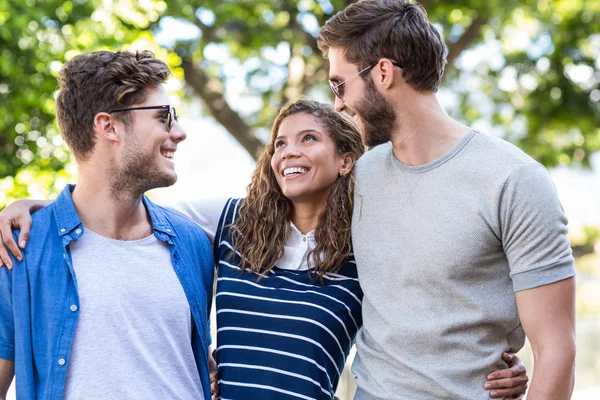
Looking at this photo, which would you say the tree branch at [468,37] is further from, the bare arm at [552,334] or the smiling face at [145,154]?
the bare arm at [552,334]

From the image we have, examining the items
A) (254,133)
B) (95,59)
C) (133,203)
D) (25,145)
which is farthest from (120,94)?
(254,133)

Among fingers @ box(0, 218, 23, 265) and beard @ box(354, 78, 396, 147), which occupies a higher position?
beard @ box(354, 78, 396, 147)

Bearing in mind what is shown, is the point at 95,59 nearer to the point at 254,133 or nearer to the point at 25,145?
the point at 25,145

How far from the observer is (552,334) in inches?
Answer: 87.0

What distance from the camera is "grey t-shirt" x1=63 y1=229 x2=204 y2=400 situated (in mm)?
2344

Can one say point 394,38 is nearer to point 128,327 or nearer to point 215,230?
point 215,230

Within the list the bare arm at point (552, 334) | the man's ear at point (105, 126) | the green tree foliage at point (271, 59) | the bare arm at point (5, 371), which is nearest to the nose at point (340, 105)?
the man's ear at point (105, 126)

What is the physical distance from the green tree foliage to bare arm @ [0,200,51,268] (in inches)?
143

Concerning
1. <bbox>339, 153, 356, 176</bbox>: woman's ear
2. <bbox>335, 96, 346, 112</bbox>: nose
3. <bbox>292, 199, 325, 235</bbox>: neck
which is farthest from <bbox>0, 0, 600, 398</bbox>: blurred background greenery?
<bbox>335, 96, 346, 112</bbox>: nose

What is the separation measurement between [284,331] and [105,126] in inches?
37.9

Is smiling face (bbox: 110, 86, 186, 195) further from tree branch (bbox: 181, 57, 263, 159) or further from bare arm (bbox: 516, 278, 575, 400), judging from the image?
tree branch (bbox: 181, 57, 263, 159)

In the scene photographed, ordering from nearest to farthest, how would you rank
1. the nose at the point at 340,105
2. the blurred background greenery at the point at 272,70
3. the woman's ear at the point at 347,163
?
the nose at the point at 340,105 → the woman's ear at the point at 347,163 → the blurred background greenery at the point at 272,70

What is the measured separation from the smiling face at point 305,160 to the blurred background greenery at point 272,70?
169cm

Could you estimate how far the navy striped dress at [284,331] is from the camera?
2.62 m
